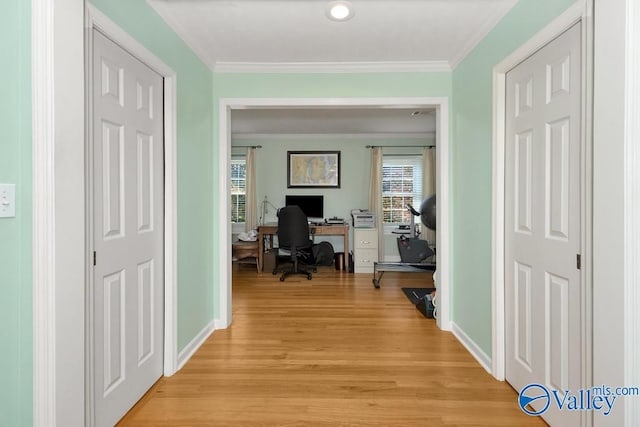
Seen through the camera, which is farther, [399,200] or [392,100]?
[399,200]

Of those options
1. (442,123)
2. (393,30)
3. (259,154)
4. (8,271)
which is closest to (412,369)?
(442,123)

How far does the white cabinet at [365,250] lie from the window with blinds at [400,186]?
1.01 m

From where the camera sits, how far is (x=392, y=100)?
2902 mm

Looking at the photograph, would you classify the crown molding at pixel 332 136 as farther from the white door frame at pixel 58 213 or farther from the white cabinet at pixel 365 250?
the white door frame at pixel 58 213

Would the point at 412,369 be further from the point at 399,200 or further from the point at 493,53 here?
the point at 399,200

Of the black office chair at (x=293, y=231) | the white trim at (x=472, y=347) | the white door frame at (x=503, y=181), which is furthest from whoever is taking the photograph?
the black office chair at (x=293, y=231)

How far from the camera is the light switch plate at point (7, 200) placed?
40.0 inches

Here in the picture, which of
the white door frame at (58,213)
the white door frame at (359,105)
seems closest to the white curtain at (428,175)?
the white door frame at (359,105)

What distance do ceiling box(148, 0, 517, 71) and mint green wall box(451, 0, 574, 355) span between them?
0.15 m

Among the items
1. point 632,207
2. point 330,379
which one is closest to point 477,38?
point 632,207

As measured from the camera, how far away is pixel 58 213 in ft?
3.79

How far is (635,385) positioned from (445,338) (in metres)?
1.73

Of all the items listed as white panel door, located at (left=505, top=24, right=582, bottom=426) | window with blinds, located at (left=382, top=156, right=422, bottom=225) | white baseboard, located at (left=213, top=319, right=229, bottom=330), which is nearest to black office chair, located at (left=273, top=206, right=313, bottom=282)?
white baseboard, located at (left=213, top=319, right=229, bottom=330)

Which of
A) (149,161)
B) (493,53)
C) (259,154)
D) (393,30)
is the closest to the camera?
(149,161)
